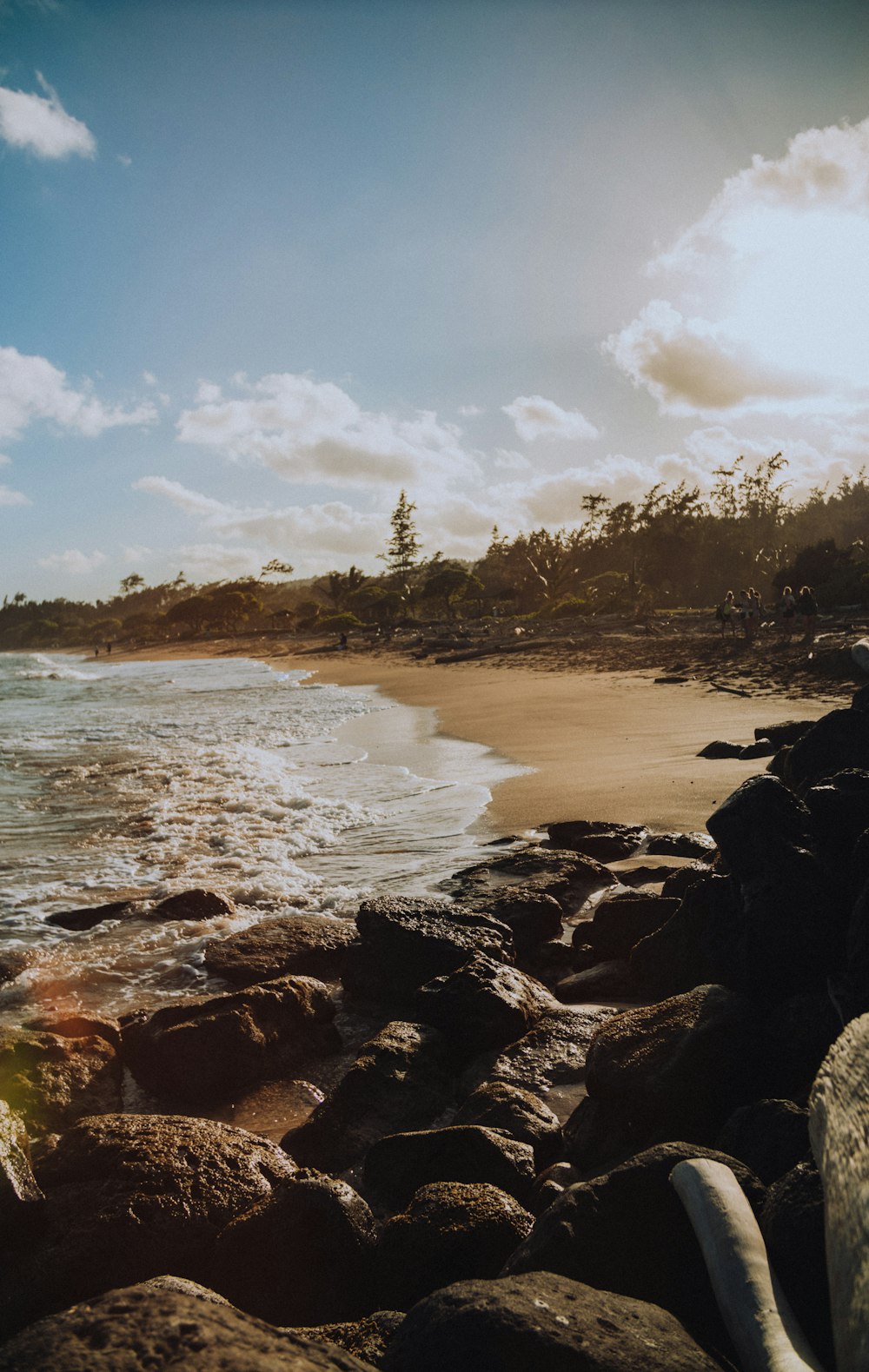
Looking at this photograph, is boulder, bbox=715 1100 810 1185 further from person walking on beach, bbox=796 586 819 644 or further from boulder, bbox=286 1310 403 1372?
person walking on beach, bbox=796 586 819 644

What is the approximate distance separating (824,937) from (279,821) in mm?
6642

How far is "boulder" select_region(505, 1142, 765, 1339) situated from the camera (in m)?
2.15

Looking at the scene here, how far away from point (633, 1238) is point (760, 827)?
88.9 inches

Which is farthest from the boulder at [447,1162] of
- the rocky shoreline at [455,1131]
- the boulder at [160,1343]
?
the boulder at [160,1343]

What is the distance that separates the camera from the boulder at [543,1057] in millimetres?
3941

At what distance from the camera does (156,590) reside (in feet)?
419

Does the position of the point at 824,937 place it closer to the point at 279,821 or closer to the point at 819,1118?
the point at 819,1118

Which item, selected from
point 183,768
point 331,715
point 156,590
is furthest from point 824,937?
point 156,590

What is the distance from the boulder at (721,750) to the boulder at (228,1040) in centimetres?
670

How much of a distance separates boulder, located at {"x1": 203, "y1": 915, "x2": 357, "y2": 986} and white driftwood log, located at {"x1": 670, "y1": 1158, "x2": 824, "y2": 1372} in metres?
3.34

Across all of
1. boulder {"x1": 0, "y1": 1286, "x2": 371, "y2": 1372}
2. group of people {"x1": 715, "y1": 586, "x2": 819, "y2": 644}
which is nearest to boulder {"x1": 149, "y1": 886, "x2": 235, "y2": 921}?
boulder {"x1": 0, "y1": 1286, "x2": 371, "y2": 1372}

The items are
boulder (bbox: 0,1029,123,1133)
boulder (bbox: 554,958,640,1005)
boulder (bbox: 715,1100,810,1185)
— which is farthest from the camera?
boulder (bbox: 554,958,640,1005)

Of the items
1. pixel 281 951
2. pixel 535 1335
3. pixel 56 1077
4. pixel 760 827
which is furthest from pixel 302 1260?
pixel 281 951

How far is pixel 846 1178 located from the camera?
1.54m
